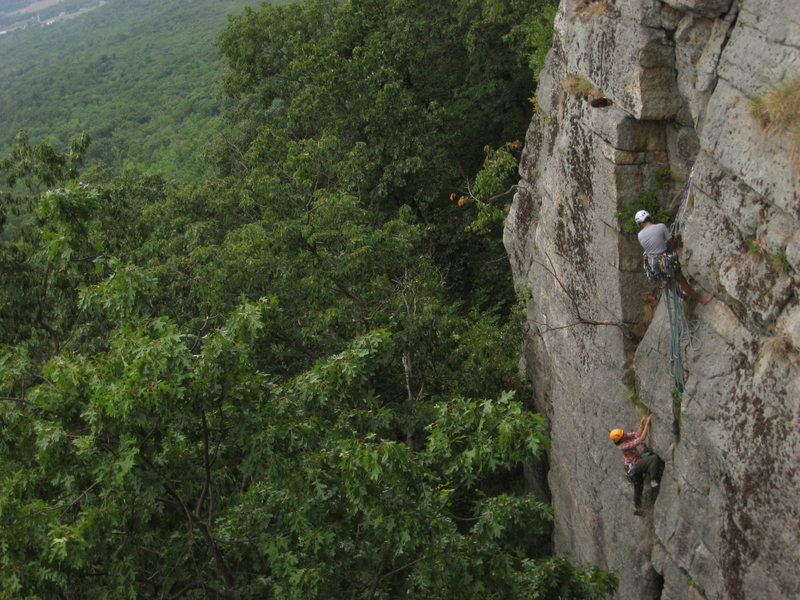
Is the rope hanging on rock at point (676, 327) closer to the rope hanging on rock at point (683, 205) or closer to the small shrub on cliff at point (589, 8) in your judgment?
the rope hanging on rock at point (683, 205)

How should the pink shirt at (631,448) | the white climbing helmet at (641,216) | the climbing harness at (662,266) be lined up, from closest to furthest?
the climbing harness at (662,266) < the white climbing helmet at (641,216) < the pink shirt at (631,448)

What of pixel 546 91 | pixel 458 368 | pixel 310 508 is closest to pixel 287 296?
pixel 458 368

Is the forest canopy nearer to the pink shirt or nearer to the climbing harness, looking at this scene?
the pink shirt

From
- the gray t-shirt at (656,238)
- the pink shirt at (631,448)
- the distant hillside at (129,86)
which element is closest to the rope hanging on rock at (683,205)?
the gray t-shirt at (656,238)

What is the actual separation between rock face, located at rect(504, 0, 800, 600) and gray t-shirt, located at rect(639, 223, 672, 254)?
0.83ft

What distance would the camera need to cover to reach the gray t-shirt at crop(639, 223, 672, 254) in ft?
31.7

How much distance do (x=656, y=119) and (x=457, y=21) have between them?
51.3 feet

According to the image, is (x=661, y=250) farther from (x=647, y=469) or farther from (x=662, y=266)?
(x=647, y=469)

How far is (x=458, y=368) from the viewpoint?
17391 mm

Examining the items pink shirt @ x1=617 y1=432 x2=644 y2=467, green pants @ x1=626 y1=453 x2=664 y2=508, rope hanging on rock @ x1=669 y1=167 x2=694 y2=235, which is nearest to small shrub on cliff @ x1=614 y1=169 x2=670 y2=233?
rope hanging on rock @ x1=669 y1=167 x2=694 y2=235

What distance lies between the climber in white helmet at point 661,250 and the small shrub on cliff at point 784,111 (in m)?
1.93

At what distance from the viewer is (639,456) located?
11234mm

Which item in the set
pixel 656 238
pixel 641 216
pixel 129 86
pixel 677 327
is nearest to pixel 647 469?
pixel 677 327

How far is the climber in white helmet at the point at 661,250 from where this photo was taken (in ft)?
31.2
